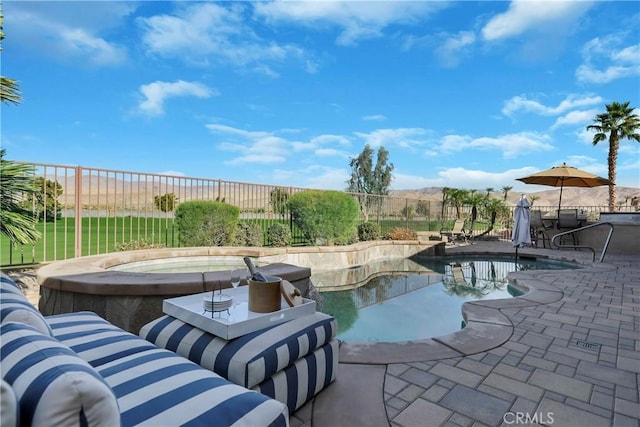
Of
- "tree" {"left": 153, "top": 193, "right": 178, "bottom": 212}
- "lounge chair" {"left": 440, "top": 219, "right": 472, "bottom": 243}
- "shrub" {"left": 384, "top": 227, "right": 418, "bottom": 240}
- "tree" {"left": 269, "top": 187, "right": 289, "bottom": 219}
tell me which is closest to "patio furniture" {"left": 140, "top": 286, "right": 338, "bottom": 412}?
"tree" {"left": 153, "top": 193, "right": 178, "bottom": 212}

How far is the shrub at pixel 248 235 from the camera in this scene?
23.7 ft

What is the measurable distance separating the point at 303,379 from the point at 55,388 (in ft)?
4.13

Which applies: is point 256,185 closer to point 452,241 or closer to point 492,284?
point 492,284

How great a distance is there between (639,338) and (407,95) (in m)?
10.7

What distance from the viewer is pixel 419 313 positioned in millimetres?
4367

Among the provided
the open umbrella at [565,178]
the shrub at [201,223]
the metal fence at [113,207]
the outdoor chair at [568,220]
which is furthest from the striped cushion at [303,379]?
the outdoor chair at [568,220]

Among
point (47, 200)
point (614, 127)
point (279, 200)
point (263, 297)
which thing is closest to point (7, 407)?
point (263, 297)

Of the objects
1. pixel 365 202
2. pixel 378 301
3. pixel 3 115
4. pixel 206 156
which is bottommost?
pixel 378 301

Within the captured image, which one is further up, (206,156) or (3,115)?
(206,156)

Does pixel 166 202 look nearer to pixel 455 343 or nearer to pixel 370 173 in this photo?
pixel 455 343

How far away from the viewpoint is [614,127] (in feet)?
49.2

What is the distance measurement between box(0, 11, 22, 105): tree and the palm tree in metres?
19.7

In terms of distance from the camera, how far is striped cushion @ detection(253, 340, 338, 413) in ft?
5.14

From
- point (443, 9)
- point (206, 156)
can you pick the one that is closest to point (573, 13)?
point (443, 9)
